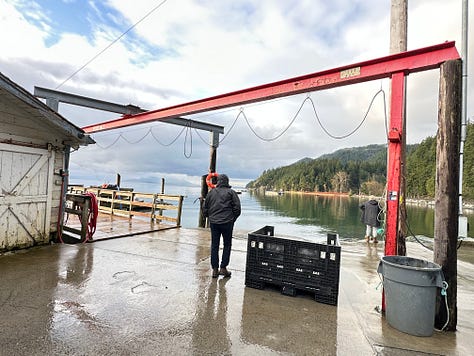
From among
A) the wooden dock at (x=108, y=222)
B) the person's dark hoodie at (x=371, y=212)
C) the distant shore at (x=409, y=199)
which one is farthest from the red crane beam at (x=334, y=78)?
the distant shore at (x=409, y=199)

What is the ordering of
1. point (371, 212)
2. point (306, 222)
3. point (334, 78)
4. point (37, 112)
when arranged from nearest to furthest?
point (334, 78)
point (37, 112)
point (371, 212)
point (306, 222)

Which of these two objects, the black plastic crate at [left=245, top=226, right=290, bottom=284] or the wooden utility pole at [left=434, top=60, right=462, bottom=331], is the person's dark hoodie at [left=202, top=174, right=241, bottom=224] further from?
the wooden utility pole at [left=434, top=60, right=462, bottom=331]

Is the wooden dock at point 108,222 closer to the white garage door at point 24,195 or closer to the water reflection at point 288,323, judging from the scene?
the white garage door at point 24,195

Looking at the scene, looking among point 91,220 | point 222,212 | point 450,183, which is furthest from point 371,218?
Result: point 91,220

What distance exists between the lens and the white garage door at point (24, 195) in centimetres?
552

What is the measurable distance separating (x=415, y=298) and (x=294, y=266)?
4.92 ft

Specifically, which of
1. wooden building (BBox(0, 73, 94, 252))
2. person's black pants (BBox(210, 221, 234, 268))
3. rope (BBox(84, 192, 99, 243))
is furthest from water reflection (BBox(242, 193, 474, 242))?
wooden building (BBox(0, 73, 94, 252))

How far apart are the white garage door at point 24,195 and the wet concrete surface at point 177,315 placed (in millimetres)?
644

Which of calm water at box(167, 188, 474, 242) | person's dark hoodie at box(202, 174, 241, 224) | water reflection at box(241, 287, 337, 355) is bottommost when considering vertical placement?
calm water at box(167, 188, 474, 242)

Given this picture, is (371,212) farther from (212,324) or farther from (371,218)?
(212,324)

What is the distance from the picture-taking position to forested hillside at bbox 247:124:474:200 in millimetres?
68525

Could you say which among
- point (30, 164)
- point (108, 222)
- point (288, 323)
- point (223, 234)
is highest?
point (30, 164)

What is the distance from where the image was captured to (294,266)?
4.05 m

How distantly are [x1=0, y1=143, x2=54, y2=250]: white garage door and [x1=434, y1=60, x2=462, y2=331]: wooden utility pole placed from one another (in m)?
7.41
